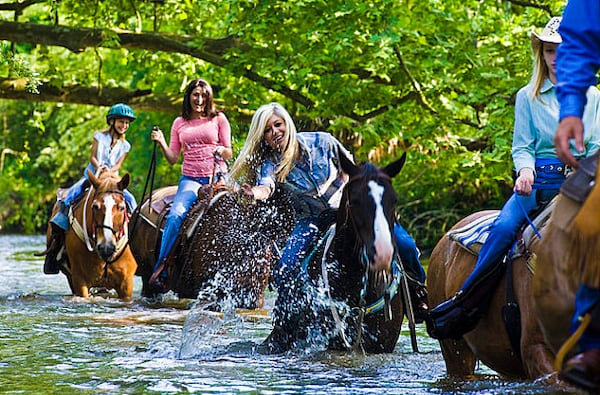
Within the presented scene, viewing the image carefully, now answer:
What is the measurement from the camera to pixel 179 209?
41.5 ft

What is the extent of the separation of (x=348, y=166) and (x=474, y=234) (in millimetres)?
1162

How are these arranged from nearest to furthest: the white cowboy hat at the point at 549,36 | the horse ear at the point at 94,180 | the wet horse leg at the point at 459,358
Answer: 1. the white cowboy hat at the point at 549,36
2. the wet horse leg at the point at 459,358
3. the horse ear at the point at 94,180

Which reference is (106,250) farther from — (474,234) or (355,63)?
(355,63)

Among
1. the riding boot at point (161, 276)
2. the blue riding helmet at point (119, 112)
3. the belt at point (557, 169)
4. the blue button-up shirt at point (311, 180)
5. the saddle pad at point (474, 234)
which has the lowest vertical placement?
the riding boot at point (161, 276)

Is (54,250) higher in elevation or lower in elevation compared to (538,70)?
lower

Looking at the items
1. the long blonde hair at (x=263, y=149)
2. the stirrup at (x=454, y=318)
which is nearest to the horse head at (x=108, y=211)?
the long blonde hair at (x=263, y=149)

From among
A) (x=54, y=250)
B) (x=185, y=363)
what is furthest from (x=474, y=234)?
(x=54, y=250)

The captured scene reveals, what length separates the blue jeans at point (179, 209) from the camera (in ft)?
41.2

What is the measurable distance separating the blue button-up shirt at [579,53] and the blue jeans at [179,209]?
880 centimetres

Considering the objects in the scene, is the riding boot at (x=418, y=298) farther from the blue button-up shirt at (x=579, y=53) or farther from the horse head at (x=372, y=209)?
the blue button-up shirt at (x=579, y=53)

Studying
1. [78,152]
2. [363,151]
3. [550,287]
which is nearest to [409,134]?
[363,151]

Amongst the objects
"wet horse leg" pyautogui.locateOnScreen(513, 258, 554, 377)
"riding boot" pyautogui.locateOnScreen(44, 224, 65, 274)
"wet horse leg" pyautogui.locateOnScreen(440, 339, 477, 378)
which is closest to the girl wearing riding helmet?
"riding boot" pyautogui.locateOnScreen(44, 224, 65, 274)

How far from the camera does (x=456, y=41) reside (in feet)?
63.5

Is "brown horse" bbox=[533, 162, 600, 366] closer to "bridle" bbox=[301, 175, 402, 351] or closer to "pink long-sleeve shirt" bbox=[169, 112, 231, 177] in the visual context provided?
"bridle" bbox=[301, 175, 402, 351]
